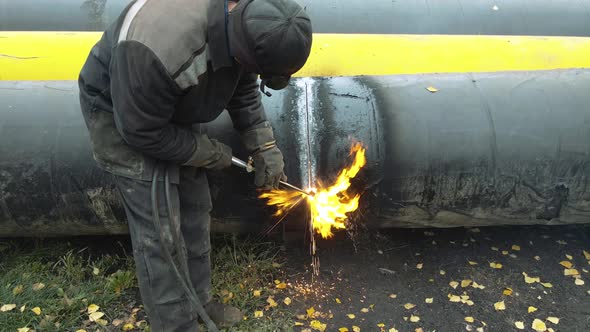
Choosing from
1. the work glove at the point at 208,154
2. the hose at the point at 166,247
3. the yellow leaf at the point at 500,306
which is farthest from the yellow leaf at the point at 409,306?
the work glove at the point at 208,154

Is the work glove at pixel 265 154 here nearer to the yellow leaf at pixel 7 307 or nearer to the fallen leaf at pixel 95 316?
the fallen leaf at pixel 95 316

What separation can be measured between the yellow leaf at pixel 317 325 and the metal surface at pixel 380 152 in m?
0.68

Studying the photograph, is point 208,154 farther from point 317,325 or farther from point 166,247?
point 317,325

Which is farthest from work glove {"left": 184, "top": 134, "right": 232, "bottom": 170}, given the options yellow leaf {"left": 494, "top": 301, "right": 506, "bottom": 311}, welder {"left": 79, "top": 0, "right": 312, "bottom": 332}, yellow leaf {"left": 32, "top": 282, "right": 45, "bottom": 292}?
yellow leaf {"left": 494, "top": 301, "right": 506, "bottom": 311}

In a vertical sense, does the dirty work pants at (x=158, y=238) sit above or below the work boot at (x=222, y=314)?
above

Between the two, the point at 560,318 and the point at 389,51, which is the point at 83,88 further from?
the point at 560,318

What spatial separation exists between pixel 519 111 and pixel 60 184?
282 centimetres

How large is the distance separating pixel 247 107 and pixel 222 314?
1.25 metres

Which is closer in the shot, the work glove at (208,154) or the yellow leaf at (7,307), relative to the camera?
the work glove at (208,154)

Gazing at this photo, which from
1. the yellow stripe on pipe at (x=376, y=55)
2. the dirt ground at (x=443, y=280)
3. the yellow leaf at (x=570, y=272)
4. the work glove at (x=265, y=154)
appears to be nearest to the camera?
the work glove at (x=265, y=154)

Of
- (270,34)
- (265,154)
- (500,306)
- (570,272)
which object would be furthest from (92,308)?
(570,272)

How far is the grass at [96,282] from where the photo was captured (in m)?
2.79

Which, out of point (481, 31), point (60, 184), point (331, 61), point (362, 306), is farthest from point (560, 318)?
point (60, 184)

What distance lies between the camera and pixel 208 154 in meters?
2.25
